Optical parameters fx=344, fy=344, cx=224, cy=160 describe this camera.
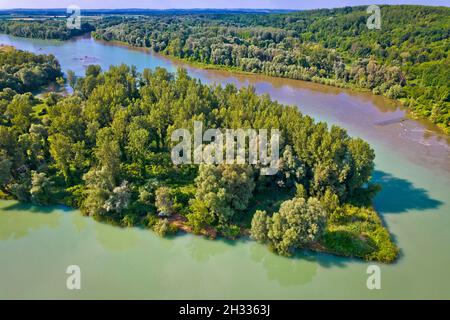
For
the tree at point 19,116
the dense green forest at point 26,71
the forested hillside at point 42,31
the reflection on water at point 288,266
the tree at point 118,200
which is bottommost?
the reflection on water at point 288,266

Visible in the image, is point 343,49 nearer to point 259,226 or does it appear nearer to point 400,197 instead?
point 400,197

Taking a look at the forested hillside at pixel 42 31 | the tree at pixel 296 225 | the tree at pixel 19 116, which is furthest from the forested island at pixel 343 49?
the tree at pixel 19 116

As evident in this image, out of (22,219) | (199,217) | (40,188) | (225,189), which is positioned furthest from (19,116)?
(225,189)

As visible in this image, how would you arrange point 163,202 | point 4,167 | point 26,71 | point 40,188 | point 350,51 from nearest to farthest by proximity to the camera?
point 163,202, point 4,167, point 40,188, point 26,71, point 350,51

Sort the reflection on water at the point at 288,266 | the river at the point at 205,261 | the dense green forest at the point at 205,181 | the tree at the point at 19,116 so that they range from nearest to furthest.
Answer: the river at the point at 205,261 < the reflection on water at the point at 288,266 < the dense green forest at the point at 205,181 < the tree at the point at 19,116

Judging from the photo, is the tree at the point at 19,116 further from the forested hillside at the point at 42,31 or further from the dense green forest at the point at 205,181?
the forested hillside at the point at 42,31

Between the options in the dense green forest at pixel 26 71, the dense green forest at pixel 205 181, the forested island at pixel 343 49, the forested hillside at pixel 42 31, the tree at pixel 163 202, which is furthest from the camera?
the forested hillside at pixel 42 31
